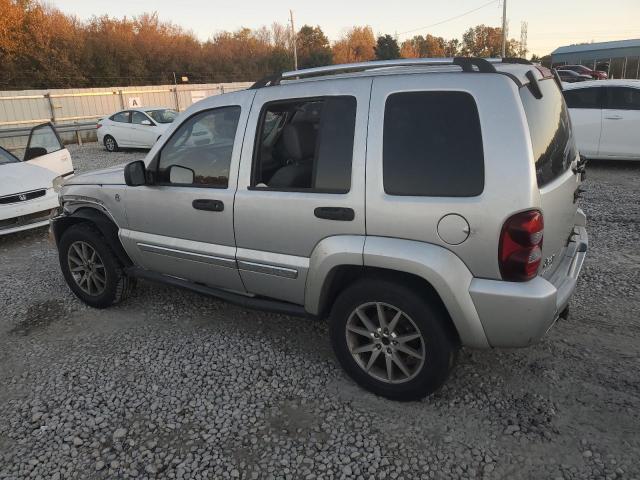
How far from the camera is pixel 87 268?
14.8 ft

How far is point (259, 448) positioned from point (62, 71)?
46.6 m

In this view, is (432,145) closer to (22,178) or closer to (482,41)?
(22,178)

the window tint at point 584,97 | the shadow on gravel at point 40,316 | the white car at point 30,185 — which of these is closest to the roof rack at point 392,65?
the shadow on gravel at point 40,316

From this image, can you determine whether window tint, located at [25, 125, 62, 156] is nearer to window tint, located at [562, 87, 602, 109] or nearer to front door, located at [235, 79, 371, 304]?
front door, located at [235, 79, 371, 304]

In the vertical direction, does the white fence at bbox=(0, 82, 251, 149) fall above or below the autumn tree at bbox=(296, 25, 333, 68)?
below

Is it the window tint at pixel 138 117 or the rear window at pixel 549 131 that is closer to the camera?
the rear window at pixel 549 131

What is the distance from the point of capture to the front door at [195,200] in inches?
136

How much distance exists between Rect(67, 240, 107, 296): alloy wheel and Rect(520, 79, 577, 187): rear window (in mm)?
3624

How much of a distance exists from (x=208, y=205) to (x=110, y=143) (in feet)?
50.0

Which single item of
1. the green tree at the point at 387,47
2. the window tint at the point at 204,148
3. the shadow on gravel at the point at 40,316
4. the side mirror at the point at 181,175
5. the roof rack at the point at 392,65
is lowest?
the shadow on gravel at the point at 40,316

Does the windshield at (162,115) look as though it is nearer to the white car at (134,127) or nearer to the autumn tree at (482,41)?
the white car at (134,127)

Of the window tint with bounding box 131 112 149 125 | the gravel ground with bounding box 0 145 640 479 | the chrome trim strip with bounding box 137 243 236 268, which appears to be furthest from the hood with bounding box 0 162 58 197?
the window tint with bounding box 131 112 149 125

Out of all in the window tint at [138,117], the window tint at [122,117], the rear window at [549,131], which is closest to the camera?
the rear window at [549,131]

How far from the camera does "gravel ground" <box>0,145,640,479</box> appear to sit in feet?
8.43
